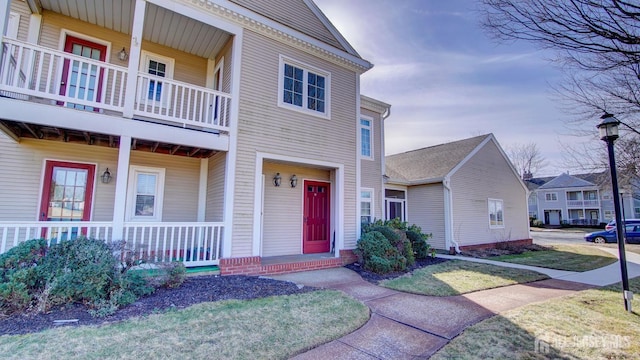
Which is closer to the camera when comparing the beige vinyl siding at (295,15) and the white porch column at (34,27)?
the white porch column at (34,27)

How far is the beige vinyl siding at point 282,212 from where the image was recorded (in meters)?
9.03

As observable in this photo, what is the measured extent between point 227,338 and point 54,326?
7.76ft

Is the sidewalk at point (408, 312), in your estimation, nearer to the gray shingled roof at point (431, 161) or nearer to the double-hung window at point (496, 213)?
the gray shingled roof at point (431, 161)

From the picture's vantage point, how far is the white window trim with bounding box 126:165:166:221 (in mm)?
7777

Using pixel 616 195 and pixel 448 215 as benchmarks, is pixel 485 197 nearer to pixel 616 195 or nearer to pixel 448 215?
pixel 448 215

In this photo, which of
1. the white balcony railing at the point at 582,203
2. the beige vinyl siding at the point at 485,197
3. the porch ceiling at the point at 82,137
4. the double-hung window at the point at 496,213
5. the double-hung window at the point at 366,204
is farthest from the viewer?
the white balcony railing at the point at 582,203

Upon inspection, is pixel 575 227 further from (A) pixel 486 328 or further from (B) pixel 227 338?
(B) pixel 227 338

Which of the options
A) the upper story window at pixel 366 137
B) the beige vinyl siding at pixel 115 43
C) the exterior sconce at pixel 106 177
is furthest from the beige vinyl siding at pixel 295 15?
the exterior sconce at pixel 106 177

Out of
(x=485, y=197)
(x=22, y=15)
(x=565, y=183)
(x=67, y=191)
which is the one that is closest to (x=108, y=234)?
(x=67, y=191)

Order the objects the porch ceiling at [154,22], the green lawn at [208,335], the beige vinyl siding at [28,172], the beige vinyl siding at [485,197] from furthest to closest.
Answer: the beige vinyl siding at [485,197] → the porch ceiling at [154,22] → the beige vinyl siding at [28,172] → the green lawn at [208,335]

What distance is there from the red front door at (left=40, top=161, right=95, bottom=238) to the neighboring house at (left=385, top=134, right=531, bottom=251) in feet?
36.7

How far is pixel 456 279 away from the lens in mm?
7773

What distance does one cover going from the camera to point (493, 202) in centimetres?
1672

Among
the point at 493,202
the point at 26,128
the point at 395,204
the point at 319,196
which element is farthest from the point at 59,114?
the point at 493,202
